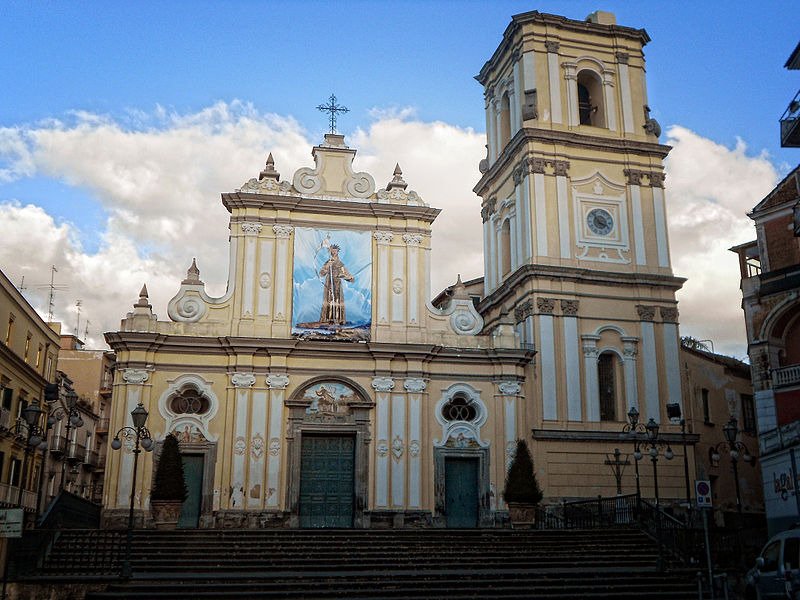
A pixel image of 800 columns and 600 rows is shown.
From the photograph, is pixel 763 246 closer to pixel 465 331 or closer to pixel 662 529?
pixel 465 331

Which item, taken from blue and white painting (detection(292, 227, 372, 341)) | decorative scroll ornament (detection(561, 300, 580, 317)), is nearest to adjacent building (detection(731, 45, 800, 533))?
decorative scroll ornament (detection(561, 300, 580, 317))

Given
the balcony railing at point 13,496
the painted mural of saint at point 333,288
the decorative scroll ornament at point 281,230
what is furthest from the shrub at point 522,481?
the balcony railing at point 13,496

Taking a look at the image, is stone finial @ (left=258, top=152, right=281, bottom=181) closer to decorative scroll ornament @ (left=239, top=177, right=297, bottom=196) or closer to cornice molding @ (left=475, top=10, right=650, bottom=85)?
decorative scroll ornament @ (left=239, top=177, right=297, bottom=196)

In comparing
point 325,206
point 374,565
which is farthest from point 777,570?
point 325,206

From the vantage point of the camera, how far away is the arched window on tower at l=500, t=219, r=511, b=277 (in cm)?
3712

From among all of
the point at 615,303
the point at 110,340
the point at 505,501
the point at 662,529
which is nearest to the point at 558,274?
the point at 615,303

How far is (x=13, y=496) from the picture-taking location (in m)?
36.4

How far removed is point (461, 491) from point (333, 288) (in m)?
8.41

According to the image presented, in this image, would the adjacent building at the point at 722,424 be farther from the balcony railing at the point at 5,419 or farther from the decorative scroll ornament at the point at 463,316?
the balcony railing at the point at 5,419

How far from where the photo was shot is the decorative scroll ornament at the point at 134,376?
96.8 ft

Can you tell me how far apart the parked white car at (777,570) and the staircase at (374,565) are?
7.31 feet

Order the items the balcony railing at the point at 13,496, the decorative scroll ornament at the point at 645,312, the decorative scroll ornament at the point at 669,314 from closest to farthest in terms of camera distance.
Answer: the decorative scroll ornament at the point at 645,312 → the decorative scroll ornament at the point at 669,314 → the balcony railing at the point at 13,496

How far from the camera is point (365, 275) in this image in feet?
106

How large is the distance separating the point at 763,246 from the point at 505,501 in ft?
49.2
